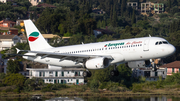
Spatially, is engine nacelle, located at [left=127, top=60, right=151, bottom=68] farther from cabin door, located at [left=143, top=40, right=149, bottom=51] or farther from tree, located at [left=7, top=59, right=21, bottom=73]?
tree, located at [left=7, top=59, right=21, bottom=73]

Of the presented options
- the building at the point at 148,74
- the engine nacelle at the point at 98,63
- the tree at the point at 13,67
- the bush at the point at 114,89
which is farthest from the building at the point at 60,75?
the engine nacelle at the point at 98,63

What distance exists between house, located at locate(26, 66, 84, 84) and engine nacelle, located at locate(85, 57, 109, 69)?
57493mm

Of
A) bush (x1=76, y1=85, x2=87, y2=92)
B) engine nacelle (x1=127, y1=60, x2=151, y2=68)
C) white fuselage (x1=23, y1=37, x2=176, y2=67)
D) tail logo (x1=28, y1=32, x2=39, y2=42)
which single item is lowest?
bush (x1=76, y1=85, x2=87, y2=92)

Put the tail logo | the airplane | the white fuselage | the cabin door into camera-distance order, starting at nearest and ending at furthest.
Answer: the white fuselage, the airplane, the cabin door, the tail logo

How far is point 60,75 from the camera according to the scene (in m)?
116

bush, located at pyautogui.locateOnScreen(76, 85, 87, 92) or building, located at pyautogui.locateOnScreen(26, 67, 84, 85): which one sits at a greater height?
building, located at pyautogui.locateOnScreen(26, 67, 84, 85)

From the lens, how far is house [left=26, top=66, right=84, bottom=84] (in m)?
114

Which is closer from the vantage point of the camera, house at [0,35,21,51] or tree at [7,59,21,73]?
tree at [7,59,21,73]

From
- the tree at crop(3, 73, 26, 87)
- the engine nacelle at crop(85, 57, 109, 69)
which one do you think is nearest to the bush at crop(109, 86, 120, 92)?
the tree at crop(3, 73, 26, 87)

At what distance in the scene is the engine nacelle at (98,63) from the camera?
180 feet

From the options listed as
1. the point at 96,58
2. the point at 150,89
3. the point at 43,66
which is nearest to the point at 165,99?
the point at 150,89

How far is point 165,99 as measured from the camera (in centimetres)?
8612

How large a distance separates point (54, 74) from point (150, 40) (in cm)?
6756

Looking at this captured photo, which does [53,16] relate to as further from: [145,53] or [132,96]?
[145,53]
